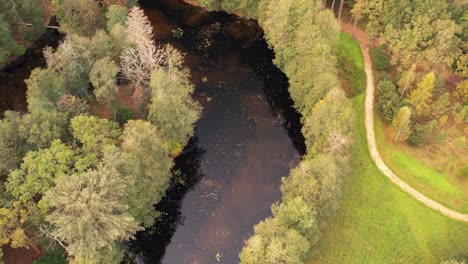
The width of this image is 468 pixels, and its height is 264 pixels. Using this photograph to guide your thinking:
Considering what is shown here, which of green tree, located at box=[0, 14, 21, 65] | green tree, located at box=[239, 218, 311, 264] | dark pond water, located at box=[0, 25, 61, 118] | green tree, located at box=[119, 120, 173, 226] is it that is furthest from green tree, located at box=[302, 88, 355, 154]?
green tree, located at box=[0, 14, 21, 65]

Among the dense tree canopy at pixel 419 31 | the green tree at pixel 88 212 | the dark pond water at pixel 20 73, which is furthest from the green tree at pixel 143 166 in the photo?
the dense tree canopy at pixel 419 31

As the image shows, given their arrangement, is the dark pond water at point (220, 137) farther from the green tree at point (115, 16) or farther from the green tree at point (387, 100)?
the green tree at point (387, 100)

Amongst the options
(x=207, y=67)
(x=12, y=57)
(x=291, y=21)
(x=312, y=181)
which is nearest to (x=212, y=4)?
(x=207, y=67)

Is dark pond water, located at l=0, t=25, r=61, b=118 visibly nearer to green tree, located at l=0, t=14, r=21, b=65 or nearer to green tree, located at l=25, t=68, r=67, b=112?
Answer: green tree, located at l=0, t=14, r=21, b=65

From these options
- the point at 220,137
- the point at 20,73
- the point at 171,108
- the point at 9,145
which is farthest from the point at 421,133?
the point at 20,73

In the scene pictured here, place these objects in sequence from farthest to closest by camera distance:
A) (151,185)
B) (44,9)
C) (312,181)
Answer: (44,9) < (151,185) < (312,181)

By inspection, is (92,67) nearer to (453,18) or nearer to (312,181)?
(312,181)

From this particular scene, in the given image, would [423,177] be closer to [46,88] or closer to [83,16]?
[46,88]
